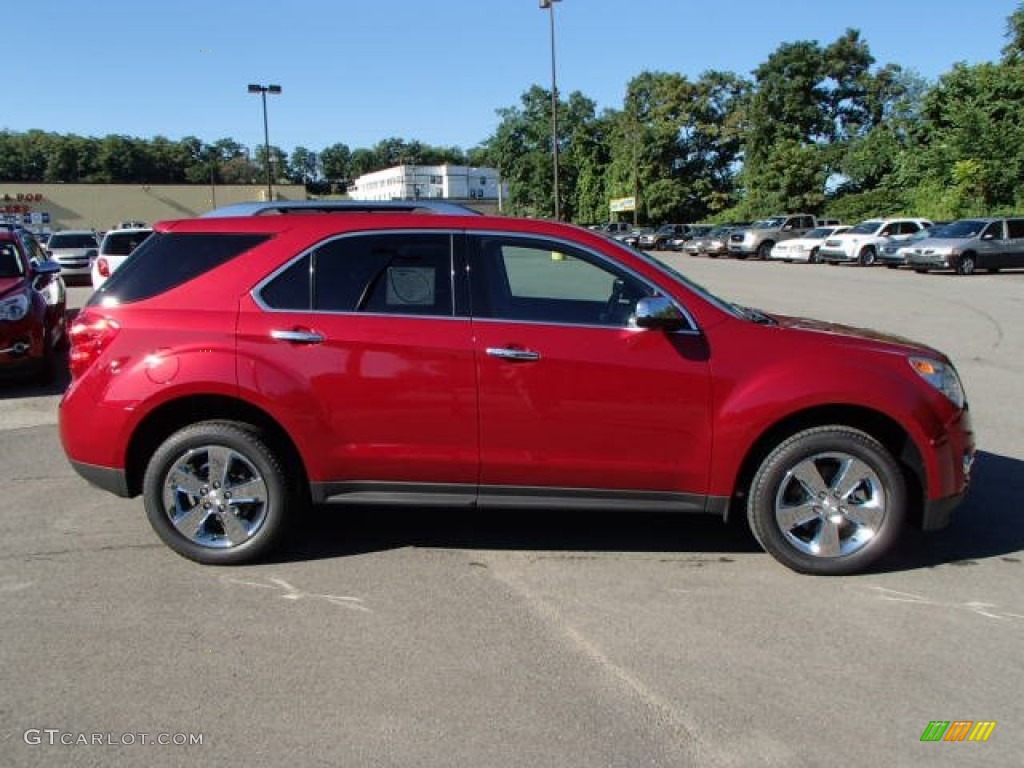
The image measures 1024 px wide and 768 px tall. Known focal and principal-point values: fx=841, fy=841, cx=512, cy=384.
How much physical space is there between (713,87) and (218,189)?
49.9m

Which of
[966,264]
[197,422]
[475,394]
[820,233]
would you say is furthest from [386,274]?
[820,233]

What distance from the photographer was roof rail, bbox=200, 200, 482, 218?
4707 mm

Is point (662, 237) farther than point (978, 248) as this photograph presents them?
Yes

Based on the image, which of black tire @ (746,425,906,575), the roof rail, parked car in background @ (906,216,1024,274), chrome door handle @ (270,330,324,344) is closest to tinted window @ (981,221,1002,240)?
parked car in background @ (906,216,1024,274)

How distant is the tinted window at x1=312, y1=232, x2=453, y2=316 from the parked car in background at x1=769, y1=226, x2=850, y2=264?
33850 millimetres

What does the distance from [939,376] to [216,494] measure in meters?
3.82

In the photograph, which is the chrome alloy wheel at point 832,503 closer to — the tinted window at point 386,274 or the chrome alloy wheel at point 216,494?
the tinted window at point 386,274

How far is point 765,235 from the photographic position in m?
40.5

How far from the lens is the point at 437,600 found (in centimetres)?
409

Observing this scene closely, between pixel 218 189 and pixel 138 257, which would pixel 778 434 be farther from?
pixel 218 189

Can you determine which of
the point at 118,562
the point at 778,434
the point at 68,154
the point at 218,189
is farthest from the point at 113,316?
the point at 68,154

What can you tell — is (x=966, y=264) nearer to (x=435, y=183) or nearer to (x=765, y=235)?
(x=765, y=235)

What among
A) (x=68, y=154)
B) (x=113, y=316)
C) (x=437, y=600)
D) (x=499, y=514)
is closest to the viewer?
(x=437, y=600)

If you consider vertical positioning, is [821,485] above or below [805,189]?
below
